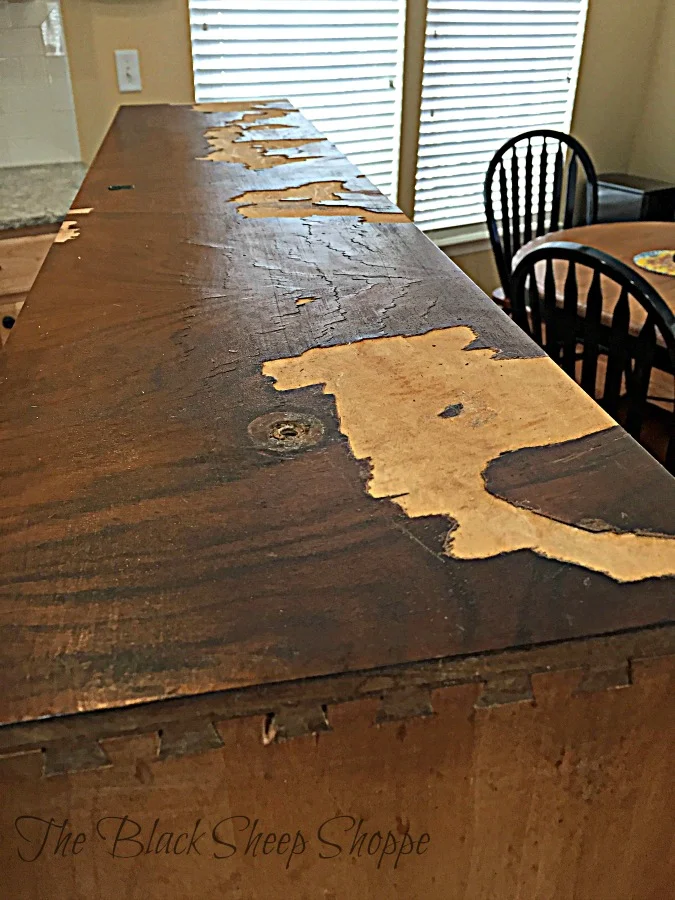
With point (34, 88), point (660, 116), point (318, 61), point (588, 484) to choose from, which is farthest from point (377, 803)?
point (660, 116)

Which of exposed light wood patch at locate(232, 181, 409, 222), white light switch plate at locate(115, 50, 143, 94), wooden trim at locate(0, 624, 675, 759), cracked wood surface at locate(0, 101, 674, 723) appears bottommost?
wooden trim at locate(0, 624, 675, 759)

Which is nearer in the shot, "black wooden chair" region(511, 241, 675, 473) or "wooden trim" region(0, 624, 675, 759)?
"wooden trim" region(0, 624, 675, 759)

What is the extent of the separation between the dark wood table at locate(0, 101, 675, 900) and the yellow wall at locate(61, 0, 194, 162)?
7.13ft

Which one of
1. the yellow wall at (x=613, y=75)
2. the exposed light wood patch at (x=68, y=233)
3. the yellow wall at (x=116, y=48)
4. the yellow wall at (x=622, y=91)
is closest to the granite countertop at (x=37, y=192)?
the yellow wall at (x=116, y=48)

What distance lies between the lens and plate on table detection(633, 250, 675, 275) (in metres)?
1.89

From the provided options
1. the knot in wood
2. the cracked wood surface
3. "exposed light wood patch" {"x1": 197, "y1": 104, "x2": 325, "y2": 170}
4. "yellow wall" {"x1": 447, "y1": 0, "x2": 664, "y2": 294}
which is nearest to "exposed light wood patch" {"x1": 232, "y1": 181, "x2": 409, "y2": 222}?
"exposed light wood patch" {"x1": 197, "y1": 104, "x2": 325, "y2": 170}

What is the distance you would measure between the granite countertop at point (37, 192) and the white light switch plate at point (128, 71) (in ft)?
0.97

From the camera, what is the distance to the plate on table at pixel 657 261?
1.89 m

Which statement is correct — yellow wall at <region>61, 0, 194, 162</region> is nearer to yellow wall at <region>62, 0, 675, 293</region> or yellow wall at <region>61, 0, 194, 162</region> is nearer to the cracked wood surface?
yellow wall at <region>62, 0, 675, 293</region>

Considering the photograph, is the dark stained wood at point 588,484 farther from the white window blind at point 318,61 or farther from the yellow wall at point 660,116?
the yellow wall at point 660,116

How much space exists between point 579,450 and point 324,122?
2729 mm

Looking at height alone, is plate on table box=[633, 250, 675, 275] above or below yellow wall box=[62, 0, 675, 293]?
below

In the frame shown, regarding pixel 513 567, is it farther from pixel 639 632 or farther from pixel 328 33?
pixel 328 33

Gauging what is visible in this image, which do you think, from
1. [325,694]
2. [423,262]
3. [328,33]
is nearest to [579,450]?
[325,694]
